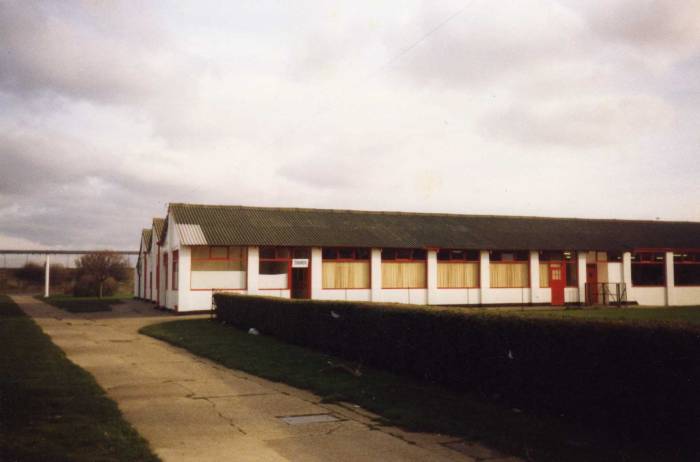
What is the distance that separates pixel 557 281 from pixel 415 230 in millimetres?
9516

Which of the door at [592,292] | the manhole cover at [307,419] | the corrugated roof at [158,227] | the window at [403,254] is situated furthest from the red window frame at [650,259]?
the manhole cover at [307,419]

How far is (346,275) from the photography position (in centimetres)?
3503

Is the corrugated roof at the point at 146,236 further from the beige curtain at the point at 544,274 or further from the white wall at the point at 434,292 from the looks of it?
the beige curtain at the point at 544,274

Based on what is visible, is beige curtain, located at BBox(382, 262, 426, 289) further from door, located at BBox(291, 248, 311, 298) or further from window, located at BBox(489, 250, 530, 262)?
window, located at BBox(489, 250, 530, 262)

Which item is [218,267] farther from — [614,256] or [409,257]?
[614,256]

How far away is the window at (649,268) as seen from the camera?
40312 millimetres

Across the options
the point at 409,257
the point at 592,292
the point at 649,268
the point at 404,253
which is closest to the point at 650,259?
the point at 649,268

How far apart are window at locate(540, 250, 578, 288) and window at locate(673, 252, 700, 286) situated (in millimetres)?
7421

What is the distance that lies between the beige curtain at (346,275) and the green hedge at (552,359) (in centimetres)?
1980

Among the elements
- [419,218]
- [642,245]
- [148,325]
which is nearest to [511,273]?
[419,218]

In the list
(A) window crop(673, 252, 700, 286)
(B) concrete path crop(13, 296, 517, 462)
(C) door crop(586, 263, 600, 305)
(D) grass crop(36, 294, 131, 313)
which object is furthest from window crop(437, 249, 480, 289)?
(B) concrete path crop(13, 296, 517, 462)

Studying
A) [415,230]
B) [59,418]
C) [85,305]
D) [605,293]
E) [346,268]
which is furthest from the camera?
[85,305]

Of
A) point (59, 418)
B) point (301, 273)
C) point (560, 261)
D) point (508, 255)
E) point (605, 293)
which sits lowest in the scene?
point (59, 418)

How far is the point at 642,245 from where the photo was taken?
41.1m
